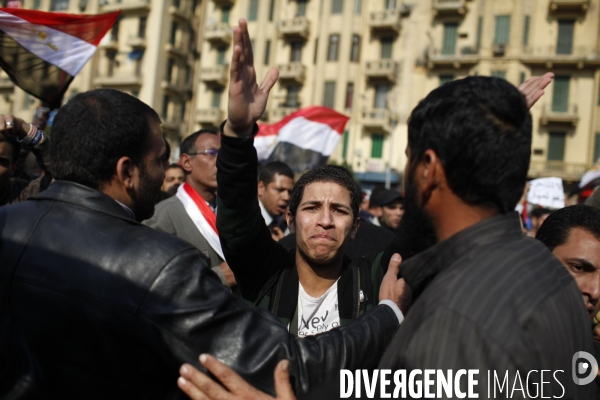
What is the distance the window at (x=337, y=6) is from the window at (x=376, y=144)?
23.5 ft

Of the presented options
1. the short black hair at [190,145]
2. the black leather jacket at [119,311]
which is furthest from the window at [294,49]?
the black leather jacket at [119,311]

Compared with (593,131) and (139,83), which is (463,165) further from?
(139,83)

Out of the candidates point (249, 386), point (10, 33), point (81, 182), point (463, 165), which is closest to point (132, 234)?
point (81, 182)

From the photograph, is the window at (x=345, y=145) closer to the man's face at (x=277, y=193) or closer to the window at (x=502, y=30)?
the window at (x=502, y=30)

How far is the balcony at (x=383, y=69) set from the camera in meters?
29.6

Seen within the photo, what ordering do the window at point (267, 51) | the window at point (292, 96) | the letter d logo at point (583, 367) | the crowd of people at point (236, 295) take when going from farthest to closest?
1. the window at point (267, 51)
2. the window at point (292, 96)
3. the letter d logo at point (583, 367)
4. the crowd of people at point (236, 295)

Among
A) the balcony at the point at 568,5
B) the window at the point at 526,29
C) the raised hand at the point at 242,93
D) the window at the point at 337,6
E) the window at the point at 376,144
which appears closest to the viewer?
the raised hand at the point at 242,93

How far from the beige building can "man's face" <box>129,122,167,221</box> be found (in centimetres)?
2589

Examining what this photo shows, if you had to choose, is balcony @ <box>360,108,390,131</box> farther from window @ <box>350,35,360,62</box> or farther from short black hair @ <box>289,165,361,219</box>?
short black hair @ <box>289,165,361,219</box>

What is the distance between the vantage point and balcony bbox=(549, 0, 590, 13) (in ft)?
87.9

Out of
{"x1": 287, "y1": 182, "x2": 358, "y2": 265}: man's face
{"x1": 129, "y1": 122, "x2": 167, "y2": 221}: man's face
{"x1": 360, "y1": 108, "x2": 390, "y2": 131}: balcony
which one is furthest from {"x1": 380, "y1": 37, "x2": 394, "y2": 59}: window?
{"x1": 129, "y1": 122, "x2": 167, "y2": 221}: man's face

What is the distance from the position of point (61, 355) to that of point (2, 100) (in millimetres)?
43629

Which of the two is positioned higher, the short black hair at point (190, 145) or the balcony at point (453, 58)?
the balcony at point (453, 58)

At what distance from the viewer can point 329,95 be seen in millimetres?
30828
